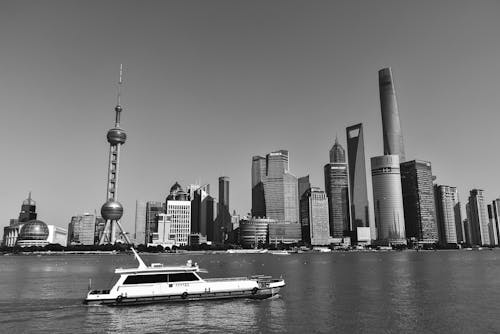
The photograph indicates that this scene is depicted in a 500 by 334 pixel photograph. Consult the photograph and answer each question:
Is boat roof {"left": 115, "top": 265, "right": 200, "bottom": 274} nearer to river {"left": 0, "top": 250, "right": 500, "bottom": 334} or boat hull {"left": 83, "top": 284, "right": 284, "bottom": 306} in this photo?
boat hull {"left": 83, "top": 284, "right": 284, "bottom": 306}

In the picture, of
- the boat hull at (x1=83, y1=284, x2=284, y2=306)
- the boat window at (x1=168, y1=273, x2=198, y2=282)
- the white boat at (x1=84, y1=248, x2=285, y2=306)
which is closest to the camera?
the boat hull at (x1=83, y1=284, x2=284, y2=306)

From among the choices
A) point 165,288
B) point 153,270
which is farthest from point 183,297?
point 153,270

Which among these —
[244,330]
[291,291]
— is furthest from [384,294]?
[244,330]

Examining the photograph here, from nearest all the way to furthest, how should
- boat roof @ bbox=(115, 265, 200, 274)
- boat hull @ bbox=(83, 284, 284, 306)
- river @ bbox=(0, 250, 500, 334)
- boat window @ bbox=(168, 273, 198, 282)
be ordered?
river @ bbox=(0, 250, 500, 334) < boat hull @ bbox=(83, 284, 284, 306) < boat roof @ bbox=(115, 265, 200, 274) < boat window @ bbox=(168, 273, 198, 282)

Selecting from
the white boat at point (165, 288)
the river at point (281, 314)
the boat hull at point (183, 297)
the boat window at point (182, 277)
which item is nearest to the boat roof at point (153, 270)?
the white boat at point (165, 288)

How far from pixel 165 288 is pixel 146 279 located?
9.20 feet

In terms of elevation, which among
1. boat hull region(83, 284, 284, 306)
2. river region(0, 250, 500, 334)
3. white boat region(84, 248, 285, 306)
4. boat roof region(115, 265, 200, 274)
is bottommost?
river region(0, 250, 500, 334)

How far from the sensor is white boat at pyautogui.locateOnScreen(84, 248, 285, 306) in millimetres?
54781

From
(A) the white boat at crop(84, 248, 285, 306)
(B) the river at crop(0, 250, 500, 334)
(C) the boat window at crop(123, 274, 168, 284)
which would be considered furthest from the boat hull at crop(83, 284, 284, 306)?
(C) the boat window at crop(123, 274, 168, 284)

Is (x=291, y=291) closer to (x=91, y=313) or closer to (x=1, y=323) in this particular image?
(x=91, y=313)

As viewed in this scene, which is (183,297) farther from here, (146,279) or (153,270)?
(146,279)

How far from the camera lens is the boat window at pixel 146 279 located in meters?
55.9

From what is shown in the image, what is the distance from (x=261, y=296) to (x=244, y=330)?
15922 millimetres

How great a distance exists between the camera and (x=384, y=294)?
6850 centimetres
